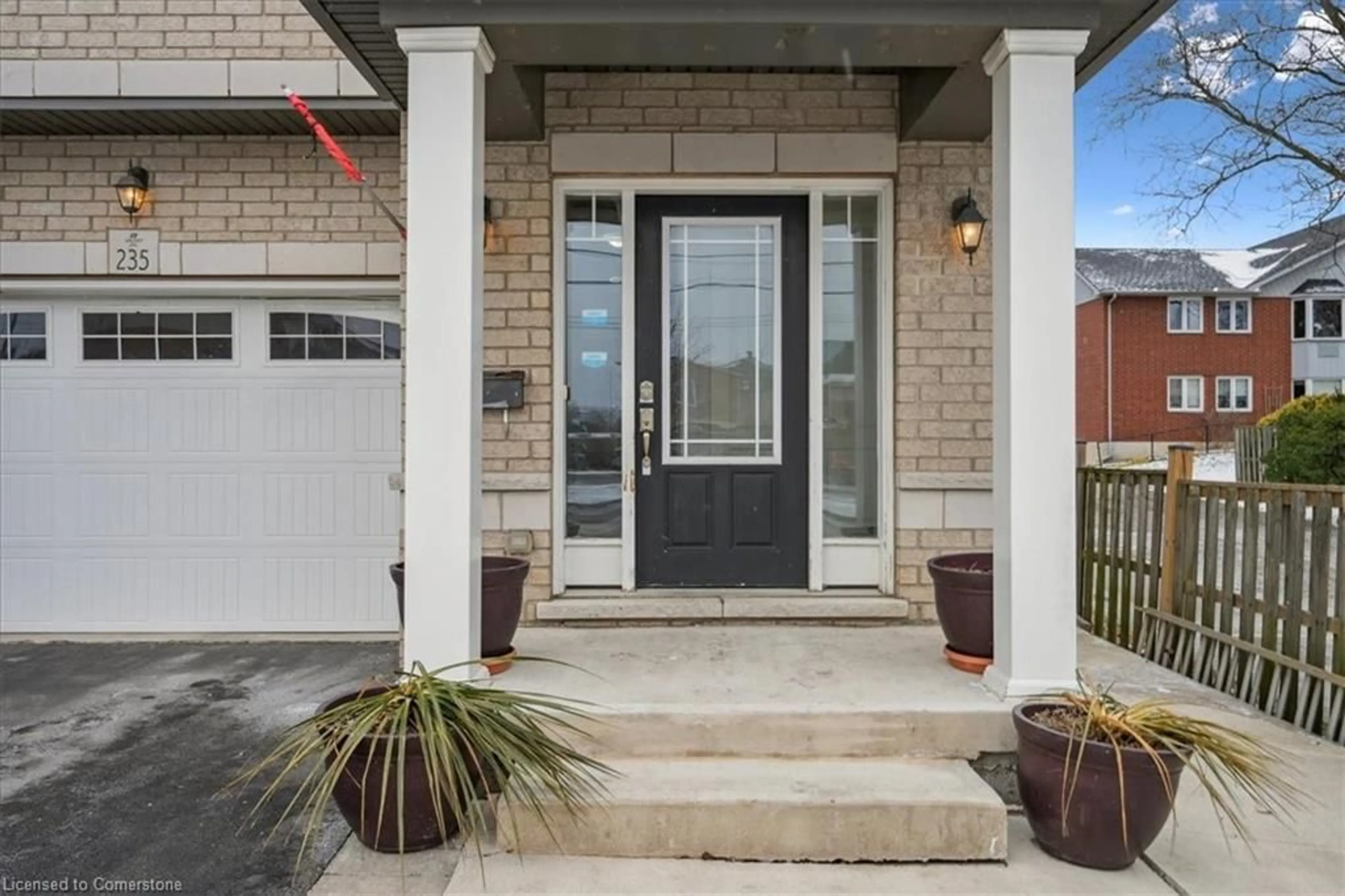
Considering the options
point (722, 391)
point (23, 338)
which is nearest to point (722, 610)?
point (722, 391)

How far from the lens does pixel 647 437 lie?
4562mm

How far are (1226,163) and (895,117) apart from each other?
1116 cm

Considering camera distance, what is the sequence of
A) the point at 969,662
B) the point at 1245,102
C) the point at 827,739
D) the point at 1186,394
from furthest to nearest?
the point at 1186,394 → the point at 1245,102 → the point at 969,662 → the point at 827,739

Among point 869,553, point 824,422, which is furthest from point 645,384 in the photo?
point 869,553

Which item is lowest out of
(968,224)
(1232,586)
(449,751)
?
(449,751)

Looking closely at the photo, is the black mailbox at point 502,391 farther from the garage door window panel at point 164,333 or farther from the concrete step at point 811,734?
the garage door window panel at point 164,333

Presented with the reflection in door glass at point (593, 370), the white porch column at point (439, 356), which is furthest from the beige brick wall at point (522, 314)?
the white porch column at point (439, 356)

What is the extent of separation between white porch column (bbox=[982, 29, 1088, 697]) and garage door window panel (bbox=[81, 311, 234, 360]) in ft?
15.8

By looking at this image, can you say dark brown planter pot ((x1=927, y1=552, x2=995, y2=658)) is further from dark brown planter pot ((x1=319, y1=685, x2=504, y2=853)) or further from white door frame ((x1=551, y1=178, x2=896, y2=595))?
dark brown planter pot ((x1=319, y1=685, x2=504, y2=853))

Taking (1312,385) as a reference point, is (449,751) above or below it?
below

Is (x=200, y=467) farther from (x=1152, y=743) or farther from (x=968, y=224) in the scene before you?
(x=1152, y=743)

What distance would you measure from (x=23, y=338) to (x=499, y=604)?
441cm

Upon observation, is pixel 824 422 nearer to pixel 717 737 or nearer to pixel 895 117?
pixel 895 117

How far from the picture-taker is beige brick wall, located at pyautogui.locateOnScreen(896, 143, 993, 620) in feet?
14.6
